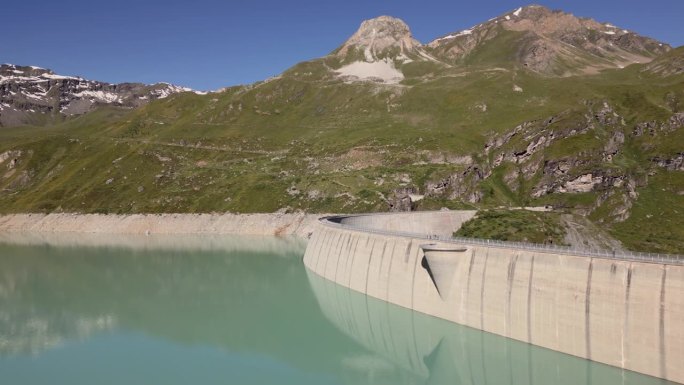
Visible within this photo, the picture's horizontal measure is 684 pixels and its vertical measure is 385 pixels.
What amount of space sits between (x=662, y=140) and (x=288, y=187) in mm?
113669

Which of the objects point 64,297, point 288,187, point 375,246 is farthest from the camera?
point 288,187

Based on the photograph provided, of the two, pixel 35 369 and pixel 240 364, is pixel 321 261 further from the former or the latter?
pixel 35 369

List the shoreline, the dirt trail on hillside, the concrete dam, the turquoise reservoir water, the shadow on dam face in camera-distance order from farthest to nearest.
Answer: the shoreline < the dirt trail on hillside < the turquoise reservoir water < the shadow on dam face < the concrete dam

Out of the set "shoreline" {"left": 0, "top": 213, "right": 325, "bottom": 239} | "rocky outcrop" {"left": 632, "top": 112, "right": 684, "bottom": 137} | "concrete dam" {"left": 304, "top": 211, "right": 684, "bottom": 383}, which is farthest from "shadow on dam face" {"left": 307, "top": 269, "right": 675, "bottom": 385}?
"rocky outcrop" {"left": 632, "top": 112, "right": 684, "bottom": 137}

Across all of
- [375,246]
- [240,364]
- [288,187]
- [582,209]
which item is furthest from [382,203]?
[240,364]

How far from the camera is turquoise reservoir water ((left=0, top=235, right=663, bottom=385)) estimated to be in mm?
50781

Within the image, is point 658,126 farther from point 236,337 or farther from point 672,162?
point 236,337

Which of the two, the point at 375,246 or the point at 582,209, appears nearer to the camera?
the point at 375,246

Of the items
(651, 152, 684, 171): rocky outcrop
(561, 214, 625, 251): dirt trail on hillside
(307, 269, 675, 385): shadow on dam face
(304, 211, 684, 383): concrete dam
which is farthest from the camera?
(651, 152, 684, 171): rocky outcrop

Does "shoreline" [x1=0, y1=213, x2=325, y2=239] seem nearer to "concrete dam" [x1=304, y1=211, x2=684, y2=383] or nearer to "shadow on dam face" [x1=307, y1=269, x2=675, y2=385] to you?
"concrete dam" [x1=304, y1=211, x2=684, y2=383]

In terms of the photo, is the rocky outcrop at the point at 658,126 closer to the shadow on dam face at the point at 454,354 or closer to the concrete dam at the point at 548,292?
the concrete dam at the point at 548,292

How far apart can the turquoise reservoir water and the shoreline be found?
4400 centimetres

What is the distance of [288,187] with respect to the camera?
559 ft

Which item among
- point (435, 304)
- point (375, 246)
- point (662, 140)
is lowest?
point (435, 304)
